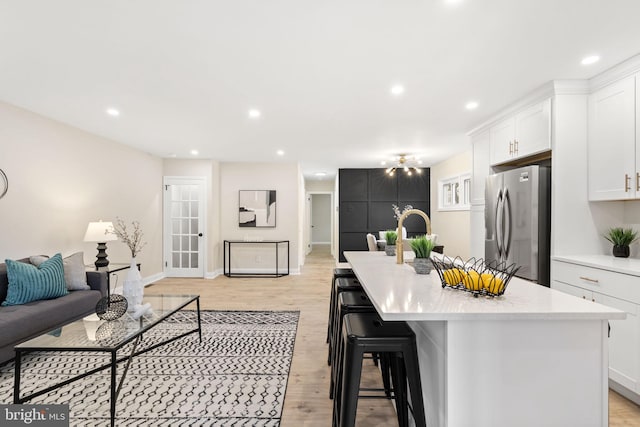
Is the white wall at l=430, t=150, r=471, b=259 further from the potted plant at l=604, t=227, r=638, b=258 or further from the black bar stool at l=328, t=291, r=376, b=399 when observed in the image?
the black bar stool at l=328, t=291, r=376, b=399

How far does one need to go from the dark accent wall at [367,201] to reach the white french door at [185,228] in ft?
11.0

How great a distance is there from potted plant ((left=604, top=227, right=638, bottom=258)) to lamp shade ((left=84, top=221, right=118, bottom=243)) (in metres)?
5.29

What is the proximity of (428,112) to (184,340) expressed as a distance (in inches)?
140

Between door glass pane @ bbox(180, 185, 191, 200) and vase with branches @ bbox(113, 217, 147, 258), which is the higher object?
door glass pane @ bbox(180, 185, 191, 200)

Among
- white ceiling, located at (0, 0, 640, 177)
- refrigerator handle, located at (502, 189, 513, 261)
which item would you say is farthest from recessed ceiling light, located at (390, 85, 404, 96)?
refrigerator handle, located at (502, 189, 513, 261)

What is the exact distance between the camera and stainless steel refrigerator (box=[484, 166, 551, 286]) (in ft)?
9.48

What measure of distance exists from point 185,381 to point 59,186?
303 cm

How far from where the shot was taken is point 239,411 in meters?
2.03

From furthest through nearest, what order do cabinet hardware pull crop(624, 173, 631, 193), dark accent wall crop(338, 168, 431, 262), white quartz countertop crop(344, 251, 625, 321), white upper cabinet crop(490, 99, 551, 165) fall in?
dark accent wall crop(338, 168, 431, 262) < white upper cabinet crop(490, 99, 551, 165) < cabinet hardware pull crop(624, 173, 631, 193) < white quartz countertop crop(344, 251, 625, 321)

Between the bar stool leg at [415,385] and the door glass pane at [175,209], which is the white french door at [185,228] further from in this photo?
the bar stool leg at [415,385]

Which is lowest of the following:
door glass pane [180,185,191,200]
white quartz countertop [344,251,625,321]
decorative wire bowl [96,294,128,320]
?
decorative wire bowl [96,294,128,320]

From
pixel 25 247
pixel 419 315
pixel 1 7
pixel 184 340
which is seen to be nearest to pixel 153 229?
pixel 25 247

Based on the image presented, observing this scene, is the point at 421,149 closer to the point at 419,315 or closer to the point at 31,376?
the point at 419,315

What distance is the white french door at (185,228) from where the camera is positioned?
20.7 feet
